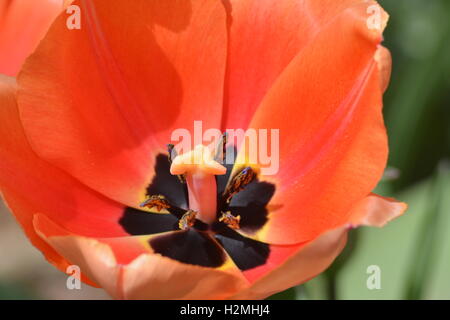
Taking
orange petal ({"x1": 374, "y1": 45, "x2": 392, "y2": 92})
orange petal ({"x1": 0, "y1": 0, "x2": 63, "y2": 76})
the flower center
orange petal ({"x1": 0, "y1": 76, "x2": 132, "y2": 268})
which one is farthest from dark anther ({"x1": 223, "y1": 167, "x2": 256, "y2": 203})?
orange petal ({"x1": 0, "y1": 0, "x2": 63, "y2": 76})

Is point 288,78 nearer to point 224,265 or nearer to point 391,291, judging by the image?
point 224,265

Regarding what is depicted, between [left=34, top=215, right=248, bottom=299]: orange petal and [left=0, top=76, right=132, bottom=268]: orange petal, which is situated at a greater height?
[left=0, top=76, right=132, bottom=268]: orange petal

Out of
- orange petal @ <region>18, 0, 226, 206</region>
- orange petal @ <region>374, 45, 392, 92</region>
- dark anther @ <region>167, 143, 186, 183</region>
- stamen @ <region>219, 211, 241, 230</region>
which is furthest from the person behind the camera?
dark anther @ <region>167, 143, 186, 183</region>

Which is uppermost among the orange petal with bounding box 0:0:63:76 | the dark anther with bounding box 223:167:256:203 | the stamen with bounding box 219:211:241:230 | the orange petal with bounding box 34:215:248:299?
the orange petal with bounding box 0:0:63:76

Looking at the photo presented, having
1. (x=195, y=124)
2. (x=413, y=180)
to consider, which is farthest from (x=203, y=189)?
(x=413, y=180)

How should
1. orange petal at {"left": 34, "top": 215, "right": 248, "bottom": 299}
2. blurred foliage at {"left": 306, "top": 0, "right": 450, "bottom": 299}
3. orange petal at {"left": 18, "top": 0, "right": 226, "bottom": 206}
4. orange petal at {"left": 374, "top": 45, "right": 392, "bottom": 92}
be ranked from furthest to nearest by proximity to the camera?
1. blurred foliage at {"left": 306, "top": 0, "right": 450, "bottom": 299}
2. orange petal at {"left": 18, "top": 0, "right": 226, "bottom": 206}
3. orange petal at {"left": 374, "top": 45, "right": 392, "bottom": 92}
4. orange petal at {"left": 34, "top": 215, "right": 248, "bottom": 299}

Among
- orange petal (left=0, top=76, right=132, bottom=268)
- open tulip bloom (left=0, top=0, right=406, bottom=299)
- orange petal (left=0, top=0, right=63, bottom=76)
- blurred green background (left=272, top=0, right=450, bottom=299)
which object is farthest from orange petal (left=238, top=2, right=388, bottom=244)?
orange petal (left=0, top=0, right=63, bottom=76)

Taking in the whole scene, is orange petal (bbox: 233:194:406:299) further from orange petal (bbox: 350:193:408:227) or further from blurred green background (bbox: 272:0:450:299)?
blurred green background (bbox: 272:0:450:299)

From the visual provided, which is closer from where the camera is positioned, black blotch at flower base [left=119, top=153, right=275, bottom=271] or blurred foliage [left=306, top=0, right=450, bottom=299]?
black blotch at flower base [left=119, top=153, right=275, bottom=271]
